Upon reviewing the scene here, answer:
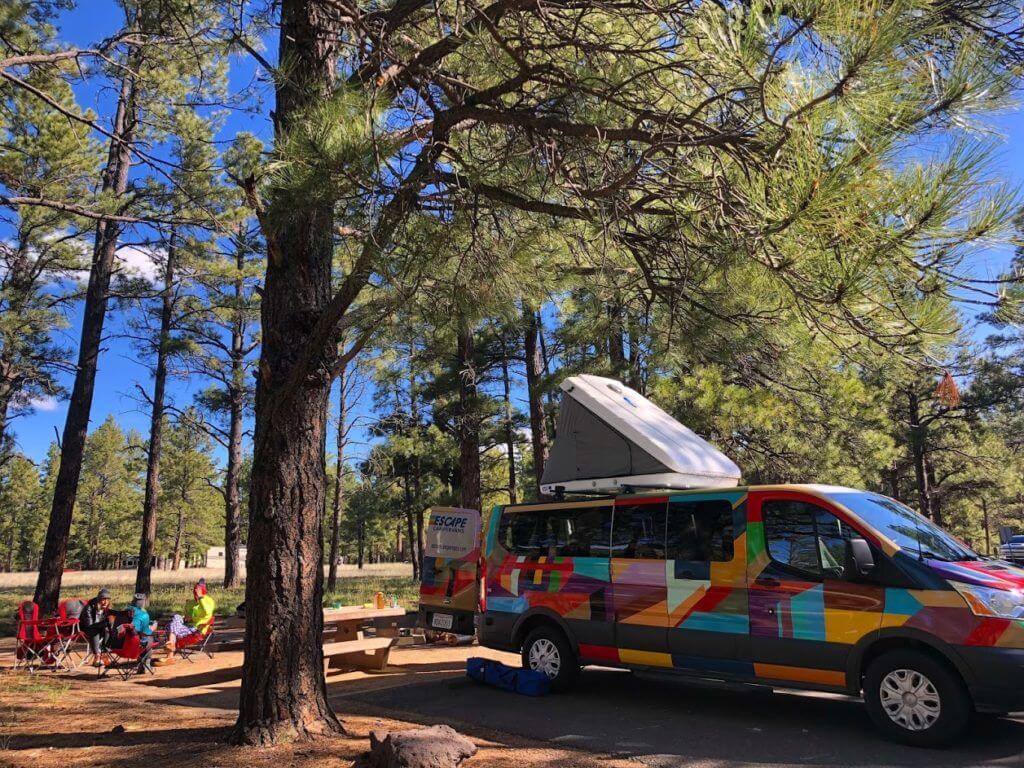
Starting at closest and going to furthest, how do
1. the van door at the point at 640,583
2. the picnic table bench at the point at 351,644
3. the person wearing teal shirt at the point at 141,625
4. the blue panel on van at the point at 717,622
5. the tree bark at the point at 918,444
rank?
1. the blue panel on van at the point at 717,622
2. the van door at the point at 640,583
3. the picnic table bench at the point at 351,644
4. the person wearing teal shirt at the point at 141,625
5. the tree bark at the point at 918,444

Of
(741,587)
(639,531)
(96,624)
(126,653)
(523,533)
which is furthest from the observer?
(96,624)

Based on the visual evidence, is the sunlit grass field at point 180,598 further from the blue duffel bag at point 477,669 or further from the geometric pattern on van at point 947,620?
the geometric pattern on van at point 947,620

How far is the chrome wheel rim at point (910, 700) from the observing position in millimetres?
5453

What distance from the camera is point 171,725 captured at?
614cm

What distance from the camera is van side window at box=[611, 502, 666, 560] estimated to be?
23.9 feet

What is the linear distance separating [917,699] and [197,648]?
1058cm

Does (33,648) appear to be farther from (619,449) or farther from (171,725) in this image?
(619,449)

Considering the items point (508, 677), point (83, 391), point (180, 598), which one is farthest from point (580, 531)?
point (180, 598)

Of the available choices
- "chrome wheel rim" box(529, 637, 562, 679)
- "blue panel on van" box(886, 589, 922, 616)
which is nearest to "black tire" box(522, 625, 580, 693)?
"chrome wheel rim" box(529, 637, 562, 679)

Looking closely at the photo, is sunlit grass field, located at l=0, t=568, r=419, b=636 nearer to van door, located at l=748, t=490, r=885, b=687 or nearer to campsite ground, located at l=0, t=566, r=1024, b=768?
campsite ground, located at l=0, t=566, r=1024, b=768

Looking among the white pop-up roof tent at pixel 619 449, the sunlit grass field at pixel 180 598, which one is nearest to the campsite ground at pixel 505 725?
the white pop-up roof tent at pixel 619 449

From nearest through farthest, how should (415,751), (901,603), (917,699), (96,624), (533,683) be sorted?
(415,751) → (917,699) → (901,603) → (533,683) → (96,624)

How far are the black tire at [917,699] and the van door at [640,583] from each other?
1923 millimetres

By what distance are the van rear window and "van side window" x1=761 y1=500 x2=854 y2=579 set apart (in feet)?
6.07
